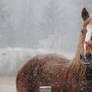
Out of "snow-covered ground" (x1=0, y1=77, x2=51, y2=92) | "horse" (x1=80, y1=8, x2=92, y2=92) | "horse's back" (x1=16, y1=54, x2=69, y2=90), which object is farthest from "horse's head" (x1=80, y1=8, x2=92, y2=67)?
"snow-covered ground" (x1=0, y1=77, x2=51, y2=92)

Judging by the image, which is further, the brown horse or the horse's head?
the brown horse

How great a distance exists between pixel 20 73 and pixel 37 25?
0.37 meters

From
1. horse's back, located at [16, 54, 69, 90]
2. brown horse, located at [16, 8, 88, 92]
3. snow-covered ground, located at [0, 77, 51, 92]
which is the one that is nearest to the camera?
brown horse, located at [16, 8, 88, 92]

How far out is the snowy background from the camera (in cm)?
140

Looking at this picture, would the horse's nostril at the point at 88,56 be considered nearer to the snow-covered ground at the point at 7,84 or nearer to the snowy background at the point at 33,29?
the snowy background at the point at 33,29

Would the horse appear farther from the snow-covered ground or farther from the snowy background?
the snow-covered ground

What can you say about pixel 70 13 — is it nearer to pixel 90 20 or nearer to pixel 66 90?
pixel 90 20

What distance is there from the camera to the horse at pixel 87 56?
1.08 m

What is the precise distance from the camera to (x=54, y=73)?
1301 millimetres

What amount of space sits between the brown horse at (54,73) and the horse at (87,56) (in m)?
0.02

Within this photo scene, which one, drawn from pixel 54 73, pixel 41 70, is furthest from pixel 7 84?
pixel 54 73

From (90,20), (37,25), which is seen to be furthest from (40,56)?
(90,20)

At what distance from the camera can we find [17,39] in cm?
150

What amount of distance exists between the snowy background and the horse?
0.74 ft
